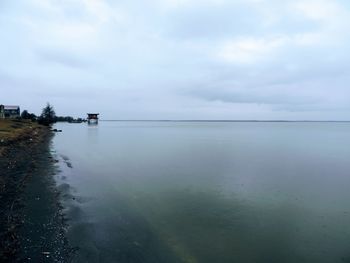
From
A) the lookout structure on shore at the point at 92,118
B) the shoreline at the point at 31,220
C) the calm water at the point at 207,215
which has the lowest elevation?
the calm water at the point at 207,215

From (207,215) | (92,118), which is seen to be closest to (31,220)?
(207,215)

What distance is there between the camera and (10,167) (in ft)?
84.3

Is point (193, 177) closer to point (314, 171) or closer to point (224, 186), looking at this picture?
point (224, 186)

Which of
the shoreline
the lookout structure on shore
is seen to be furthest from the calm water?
the lookout structure on shore

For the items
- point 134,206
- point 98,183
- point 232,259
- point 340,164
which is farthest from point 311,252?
point 340,164

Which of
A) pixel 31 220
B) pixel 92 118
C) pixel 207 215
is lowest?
pixel 207 215

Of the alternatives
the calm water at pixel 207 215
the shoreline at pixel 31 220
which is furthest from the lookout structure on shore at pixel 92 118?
the shoreline at pixel 31 220

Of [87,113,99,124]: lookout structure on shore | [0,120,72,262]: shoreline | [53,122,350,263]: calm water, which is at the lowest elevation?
[53,122,350,263]: calm water

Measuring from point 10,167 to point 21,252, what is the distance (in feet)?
58.6

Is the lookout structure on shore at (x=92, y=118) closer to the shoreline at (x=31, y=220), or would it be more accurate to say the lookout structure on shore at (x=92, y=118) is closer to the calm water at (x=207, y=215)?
the calm water at (x=207, y=215)

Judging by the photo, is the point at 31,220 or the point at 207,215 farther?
the point at 207,215

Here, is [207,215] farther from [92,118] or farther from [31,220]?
[92,118]

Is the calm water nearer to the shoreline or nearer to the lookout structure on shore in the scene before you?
the shoreline

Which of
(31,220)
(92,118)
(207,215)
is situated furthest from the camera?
(92,118)
